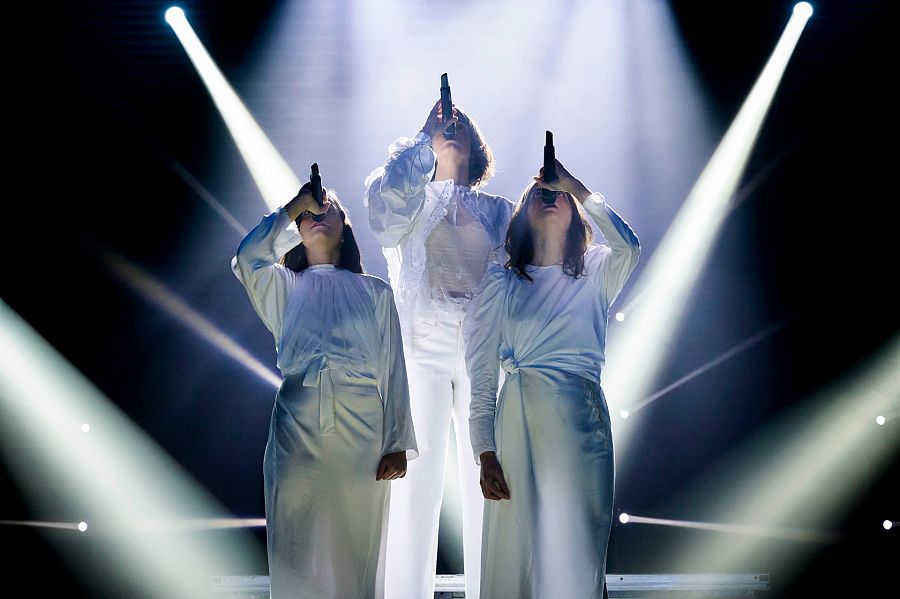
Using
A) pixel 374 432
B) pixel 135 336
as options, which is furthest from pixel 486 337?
pixel 135 336

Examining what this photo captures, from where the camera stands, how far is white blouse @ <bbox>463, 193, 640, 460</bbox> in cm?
239

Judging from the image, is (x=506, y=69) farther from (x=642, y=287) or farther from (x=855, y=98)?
(x=855, y=98)

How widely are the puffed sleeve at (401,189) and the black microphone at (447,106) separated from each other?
105mm

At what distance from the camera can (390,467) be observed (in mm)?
2508

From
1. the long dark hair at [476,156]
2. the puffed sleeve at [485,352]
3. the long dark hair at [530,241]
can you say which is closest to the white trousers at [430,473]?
the puffed sleeve at [485,352]

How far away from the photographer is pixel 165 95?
4.56 metres

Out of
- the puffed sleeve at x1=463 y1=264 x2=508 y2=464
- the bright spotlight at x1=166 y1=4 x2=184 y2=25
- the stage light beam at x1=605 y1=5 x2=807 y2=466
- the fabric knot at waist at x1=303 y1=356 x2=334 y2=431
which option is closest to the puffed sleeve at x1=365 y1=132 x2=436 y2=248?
the puffed sleeve at x1=463 y1=264 x2=508 y2=464

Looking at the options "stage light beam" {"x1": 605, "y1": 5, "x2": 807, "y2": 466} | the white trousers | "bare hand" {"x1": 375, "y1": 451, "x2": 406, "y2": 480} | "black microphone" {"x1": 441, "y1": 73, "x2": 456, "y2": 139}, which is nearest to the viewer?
"bare hand" {"x1": 375, "y1": 451, "x2": 406, "y2": 480}

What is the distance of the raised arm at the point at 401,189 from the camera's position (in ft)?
9.32

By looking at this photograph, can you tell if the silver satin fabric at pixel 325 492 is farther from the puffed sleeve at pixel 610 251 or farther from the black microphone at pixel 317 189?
the puffed sleeve at pixel 610 251

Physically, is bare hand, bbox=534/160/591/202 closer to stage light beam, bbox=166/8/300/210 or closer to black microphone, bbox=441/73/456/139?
black microphone, bbox=441/73/456/139

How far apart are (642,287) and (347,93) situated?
1.74 m

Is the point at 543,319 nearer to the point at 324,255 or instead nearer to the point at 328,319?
the point at 328,319

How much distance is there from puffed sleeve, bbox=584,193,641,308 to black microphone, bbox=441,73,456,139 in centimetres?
61
